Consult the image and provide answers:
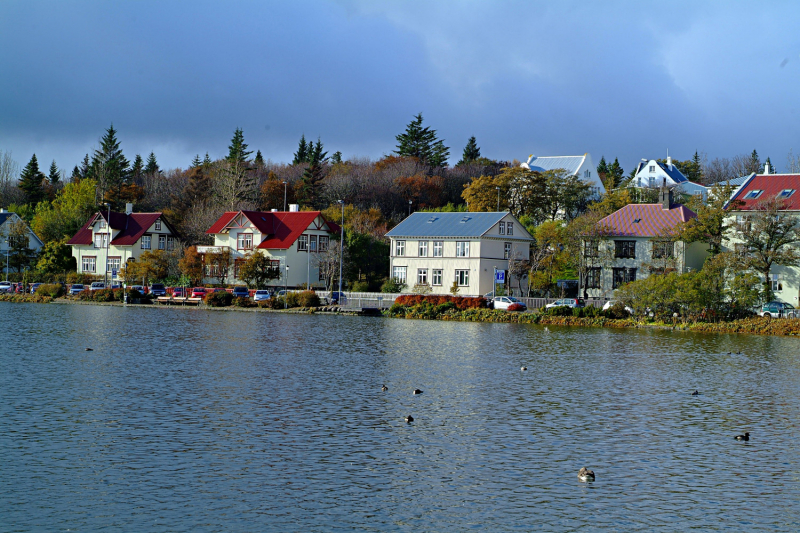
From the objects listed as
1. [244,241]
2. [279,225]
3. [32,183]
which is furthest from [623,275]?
[32,183]

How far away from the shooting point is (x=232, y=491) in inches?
666

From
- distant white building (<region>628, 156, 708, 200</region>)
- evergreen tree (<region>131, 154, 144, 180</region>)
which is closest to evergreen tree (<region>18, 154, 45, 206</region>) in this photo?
evergreen tree (<region>131, 154, 144, 180</region>)

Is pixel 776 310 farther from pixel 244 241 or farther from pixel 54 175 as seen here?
pixel 54 175

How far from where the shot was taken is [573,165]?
129875 mm

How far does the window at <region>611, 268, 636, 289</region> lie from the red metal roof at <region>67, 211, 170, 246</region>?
61923 millimetres

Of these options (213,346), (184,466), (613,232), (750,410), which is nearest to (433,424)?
(184,466)

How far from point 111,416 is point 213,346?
21079 mm

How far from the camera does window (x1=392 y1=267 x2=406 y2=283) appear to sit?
86.7 meters

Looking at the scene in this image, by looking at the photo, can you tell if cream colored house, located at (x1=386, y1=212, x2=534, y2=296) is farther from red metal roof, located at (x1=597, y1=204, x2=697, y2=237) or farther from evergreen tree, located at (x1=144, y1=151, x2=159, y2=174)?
evergreen tree, located at (x1=144, y1=151, x2=159, y2=174)

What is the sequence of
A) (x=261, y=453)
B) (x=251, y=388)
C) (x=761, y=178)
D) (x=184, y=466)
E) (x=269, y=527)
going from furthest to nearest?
(x=761, y=178), (x=251, y=388), (x=261, y=453), (x=184, y=466), (x=269, y=527)

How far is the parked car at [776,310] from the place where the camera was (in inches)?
2413

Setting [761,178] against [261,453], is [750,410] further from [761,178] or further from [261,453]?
[761,178]

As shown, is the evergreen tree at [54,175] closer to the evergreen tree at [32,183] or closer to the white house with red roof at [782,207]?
the evergreen tree at [32,183]

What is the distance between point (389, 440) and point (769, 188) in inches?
2480
